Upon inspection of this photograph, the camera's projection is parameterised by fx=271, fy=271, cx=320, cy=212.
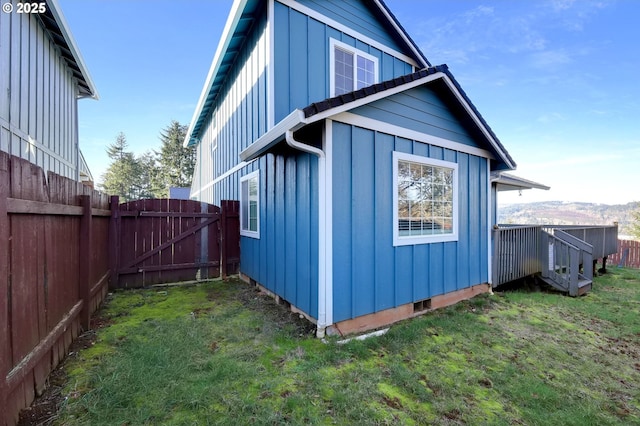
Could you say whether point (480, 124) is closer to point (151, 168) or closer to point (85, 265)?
point (85, 265)

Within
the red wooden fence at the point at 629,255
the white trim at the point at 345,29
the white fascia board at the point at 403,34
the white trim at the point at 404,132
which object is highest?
the white fascia board at the point at 403,34

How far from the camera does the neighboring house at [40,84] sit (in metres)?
4.52

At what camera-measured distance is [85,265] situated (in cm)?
357

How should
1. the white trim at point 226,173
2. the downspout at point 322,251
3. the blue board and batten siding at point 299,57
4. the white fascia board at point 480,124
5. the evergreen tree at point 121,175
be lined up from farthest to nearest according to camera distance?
the evergreen tree at point 121,175 → the white trim at point 226,173 → the blue board and batten siding at point 299,57 → the white fascia board at point 480,124 → the downspout at point 322,251

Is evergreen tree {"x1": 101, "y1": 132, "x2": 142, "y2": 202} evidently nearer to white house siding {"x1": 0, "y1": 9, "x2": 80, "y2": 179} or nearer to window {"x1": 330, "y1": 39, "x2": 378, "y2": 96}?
white house siding {"x1": 0, "y1": 9, "x2": 80, "y2": 179}

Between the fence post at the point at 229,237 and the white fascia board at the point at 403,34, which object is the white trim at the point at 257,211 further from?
the white fascia board at the point at 403,34

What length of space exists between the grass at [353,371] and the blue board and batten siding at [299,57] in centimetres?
387

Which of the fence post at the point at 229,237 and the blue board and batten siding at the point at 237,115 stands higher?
the blue board and batten siding at the point at 237,115

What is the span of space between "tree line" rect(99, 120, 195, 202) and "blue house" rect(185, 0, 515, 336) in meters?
31.5

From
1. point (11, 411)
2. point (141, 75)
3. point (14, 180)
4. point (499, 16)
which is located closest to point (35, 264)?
point (14, 180)

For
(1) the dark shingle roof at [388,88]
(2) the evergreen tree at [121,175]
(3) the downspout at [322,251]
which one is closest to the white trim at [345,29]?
(1) the dark shingle roof at [388,88]

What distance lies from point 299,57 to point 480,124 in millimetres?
3765

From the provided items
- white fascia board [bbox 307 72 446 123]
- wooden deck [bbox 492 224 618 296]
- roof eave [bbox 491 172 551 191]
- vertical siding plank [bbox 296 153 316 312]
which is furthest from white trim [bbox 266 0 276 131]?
roof eave [bbox 491 172 551 191]

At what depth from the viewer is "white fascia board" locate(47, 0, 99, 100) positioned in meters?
5.30
